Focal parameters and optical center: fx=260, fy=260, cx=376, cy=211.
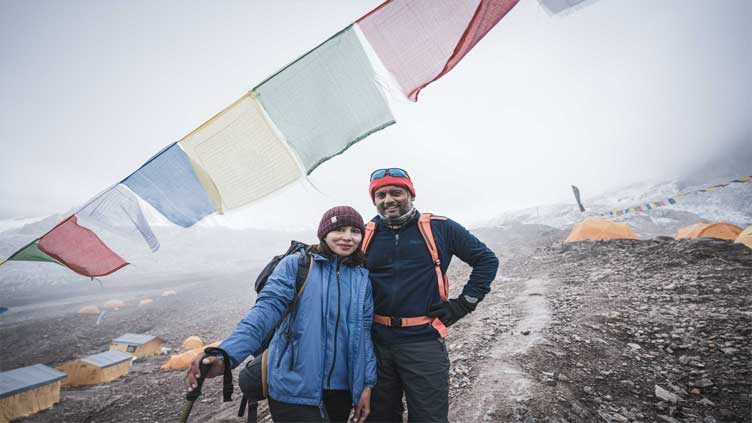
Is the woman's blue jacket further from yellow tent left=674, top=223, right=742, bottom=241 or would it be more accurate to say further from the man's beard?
yellow tent left=674, top=223, right=742, bottom=241

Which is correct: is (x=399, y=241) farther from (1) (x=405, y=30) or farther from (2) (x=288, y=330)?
(1) (x=405, y=30)

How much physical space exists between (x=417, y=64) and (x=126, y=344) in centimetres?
1526

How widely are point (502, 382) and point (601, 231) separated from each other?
43.4 ft

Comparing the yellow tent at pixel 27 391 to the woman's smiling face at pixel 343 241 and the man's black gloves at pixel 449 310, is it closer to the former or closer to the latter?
the woman's smiling face at pixel 343 241

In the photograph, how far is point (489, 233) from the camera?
141ft

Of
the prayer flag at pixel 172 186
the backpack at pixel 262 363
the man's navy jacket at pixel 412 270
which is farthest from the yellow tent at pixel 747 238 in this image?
the prayer flag at pixel 172 186

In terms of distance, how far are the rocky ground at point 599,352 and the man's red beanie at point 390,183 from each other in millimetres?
2795

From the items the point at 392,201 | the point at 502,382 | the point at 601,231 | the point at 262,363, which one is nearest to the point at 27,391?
the point at 262,363

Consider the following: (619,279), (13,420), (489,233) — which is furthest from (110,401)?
(489,233)

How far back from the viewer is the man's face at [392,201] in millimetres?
2387

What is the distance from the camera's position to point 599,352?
4.01 m

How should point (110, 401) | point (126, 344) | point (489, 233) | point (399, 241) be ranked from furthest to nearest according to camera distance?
point (489, 233)
point (126, 344)
point (110, 401)
point (399, 241)

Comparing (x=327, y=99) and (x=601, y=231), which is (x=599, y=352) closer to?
(x=327, y=99)

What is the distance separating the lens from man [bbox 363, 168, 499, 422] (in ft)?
6.68
